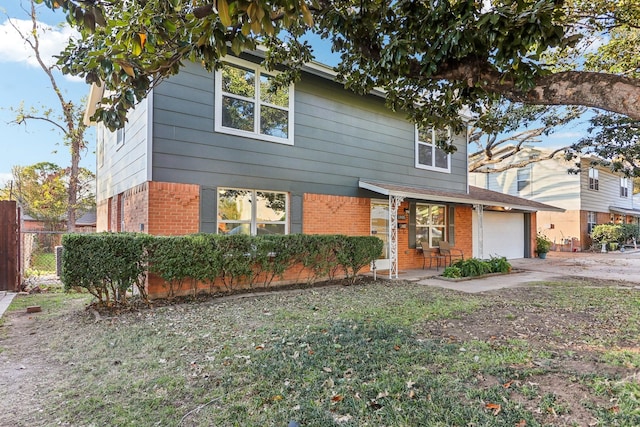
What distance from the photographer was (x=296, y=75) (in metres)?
6.21

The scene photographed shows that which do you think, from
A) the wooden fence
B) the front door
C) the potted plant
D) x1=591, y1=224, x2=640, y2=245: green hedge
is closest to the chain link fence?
the wooden fence

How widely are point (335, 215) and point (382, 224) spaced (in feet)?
6.60

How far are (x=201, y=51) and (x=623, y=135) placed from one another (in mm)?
13822

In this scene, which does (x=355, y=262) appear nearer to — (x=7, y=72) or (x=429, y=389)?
(x=429, y=389)

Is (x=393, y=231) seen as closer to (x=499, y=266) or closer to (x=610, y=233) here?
(x=499, y=266)

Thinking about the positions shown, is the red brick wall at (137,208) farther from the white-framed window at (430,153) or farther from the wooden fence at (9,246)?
the white-framed window at (430,153)

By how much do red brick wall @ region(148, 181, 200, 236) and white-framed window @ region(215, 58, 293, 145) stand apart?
5.20 feet

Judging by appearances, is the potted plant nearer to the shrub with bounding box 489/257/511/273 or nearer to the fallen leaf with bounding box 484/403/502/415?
the shrub with bounding box 489/257/511/273

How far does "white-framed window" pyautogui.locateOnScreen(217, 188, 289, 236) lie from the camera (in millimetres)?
7648

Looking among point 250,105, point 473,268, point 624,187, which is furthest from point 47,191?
point 624,187

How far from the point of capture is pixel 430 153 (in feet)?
39.4

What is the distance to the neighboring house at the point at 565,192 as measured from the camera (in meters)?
20.6

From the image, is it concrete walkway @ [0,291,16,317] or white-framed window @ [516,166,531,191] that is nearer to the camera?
concrete walkway @ [0,291,16,317]

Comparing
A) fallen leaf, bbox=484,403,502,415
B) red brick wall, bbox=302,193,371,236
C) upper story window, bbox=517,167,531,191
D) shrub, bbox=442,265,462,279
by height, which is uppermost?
upper story window, bbox=517,167,531,191
